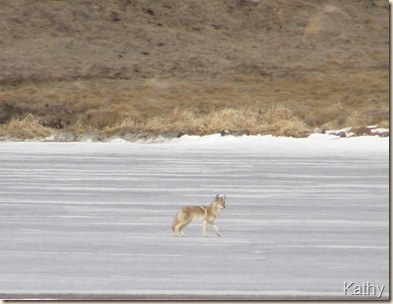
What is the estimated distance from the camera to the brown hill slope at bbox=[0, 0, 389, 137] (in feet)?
132

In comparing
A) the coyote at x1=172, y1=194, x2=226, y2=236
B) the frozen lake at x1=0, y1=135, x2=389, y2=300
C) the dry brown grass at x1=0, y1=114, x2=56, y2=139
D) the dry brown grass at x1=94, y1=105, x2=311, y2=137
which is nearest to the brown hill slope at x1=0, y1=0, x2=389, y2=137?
the dry brown grass at x1=94, y1=105, x2=311, y2=137

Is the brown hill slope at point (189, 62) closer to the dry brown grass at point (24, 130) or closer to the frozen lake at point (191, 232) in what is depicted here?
the dry brown grass at point (24, 130)

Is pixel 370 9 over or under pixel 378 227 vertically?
over

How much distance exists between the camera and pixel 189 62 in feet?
163

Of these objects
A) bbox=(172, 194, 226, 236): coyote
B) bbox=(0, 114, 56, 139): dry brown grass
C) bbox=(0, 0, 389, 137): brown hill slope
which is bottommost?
bbox=(172, 194, 226, 236): coyote

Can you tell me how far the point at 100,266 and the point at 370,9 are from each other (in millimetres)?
49936

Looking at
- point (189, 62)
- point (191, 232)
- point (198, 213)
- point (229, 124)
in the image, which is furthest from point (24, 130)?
point (198, 213)

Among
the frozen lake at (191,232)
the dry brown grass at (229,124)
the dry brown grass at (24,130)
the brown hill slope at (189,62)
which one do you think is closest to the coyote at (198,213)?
the frozen lake at (191,232)

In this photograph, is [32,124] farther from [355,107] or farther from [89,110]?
[355,107]

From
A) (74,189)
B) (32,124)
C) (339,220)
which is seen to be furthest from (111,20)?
(339,220)

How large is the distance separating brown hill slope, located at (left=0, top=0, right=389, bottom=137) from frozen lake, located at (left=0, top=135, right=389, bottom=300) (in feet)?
63.6

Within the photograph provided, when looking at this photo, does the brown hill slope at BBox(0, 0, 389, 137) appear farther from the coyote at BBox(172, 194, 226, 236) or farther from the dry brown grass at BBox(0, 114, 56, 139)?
the coyote at BBox(172, 194, 226, 236)

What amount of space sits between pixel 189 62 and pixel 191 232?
40.5m

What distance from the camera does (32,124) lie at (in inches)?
1417
